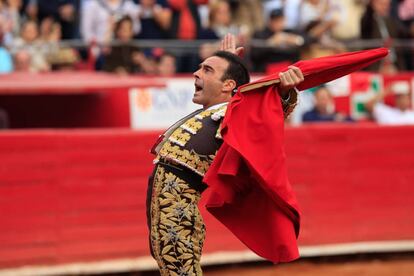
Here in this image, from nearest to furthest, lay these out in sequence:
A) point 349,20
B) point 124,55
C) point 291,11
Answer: point 124,55 < point 291,11 < point 349,20

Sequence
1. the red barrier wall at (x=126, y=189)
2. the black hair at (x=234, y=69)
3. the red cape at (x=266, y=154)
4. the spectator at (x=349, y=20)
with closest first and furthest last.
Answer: the red cape at (x=266, y=154) < the black hair at (x=234, y=69) < the red barrier wall at (x=126, y=189) < the spectator at (x=349, y=20)

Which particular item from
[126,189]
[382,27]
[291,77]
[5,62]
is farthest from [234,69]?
[382,27]

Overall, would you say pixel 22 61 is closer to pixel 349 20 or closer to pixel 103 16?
pixel 103 16

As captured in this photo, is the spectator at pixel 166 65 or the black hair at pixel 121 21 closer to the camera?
the black hair at pixel 121 21

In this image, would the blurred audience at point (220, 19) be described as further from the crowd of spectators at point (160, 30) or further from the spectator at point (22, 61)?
the spectator at point (22, 61)

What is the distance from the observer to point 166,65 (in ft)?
40.1

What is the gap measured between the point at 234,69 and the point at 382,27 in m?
8.08

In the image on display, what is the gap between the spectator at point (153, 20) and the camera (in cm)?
1234

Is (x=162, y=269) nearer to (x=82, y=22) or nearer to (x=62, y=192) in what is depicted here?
(x=62, y=192)

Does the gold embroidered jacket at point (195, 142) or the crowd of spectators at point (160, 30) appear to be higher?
the gold embroidered jacket at point (195, 142)

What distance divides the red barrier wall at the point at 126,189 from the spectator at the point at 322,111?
1.42 meters

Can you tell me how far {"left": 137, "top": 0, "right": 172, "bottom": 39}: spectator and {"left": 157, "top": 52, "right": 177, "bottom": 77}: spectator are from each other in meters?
0.29

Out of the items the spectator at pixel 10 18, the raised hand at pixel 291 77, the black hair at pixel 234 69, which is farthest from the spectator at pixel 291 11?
the raised hand at pixel 291 77

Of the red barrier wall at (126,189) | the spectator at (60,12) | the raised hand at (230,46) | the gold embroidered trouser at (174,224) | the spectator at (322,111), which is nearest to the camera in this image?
the gold embroidered trouser at (174,224)
